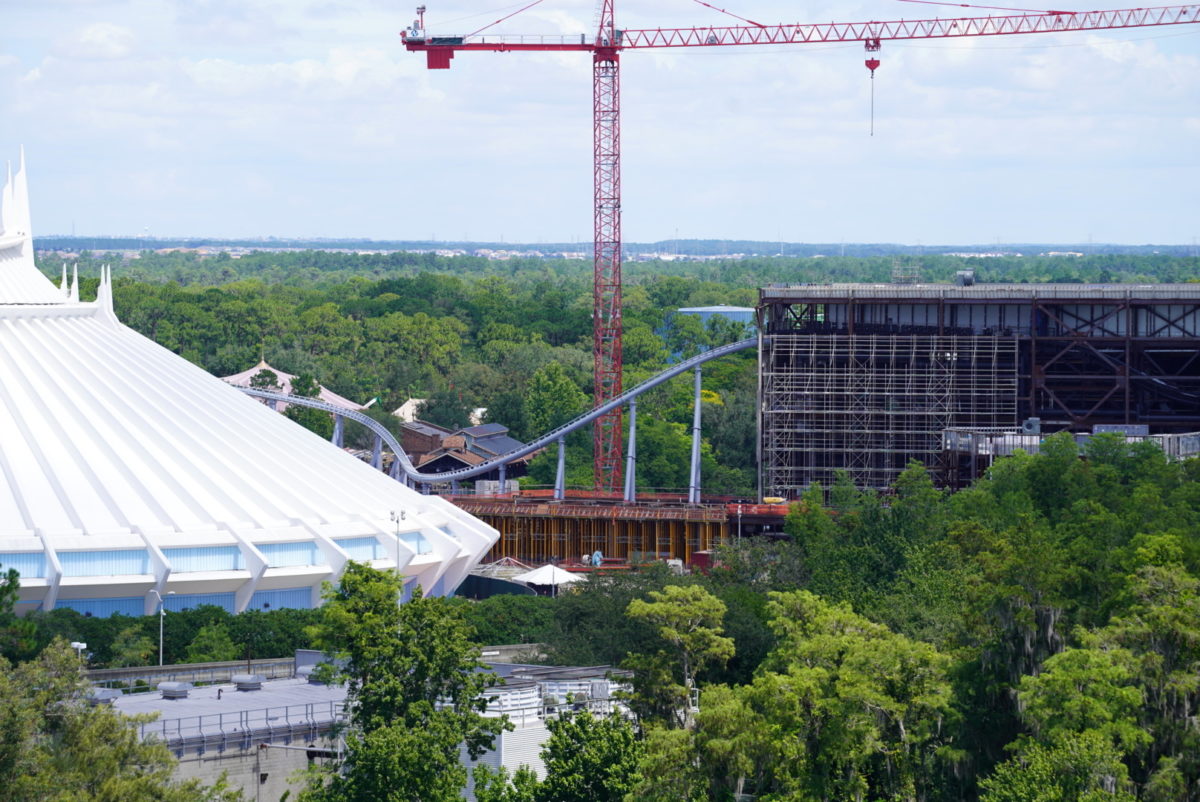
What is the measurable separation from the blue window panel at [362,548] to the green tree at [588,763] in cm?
3005

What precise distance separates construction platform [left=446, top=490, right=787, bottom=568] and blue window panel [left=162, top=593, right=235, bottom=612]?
25.1 meters

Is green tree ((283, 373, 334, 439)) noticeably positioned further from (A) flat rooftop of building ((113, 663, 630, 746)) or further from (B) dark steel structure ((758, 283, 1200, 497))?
(A) flat rooftop of building ((113, 663, 630, 746))

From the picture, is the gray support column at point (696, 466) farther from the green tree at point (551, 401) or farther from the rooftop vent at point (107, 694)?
the rooftop vent at point (107, 694)

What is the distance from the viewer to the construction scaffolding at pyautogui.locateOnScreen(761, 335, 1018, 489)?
310 feet

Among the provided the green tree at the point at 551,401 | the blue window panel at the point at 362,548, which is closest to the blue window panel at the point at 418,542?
the blue window panel at the point at 362,548

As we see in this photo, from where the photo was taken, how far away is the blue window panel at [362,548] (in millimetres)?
70125

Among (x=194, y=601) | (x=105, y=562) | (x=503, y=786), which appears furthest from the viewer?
(x=194, y=601)

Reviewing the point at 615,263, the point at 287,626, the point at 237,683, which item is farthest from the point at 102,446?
the point at 615,263

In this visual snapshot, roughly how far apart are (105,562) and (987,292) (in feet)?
151

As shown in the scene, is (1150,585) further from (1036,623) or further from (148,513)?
(148,513)

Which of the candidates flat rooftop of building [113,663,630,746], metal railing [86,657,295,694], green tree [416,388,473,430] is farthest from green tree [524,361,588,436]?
flat rooftop of building [113,663,630,746]

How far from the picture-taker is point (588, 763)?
130 feet

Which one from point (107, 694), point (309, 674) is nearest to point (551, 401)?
point (309, 674)

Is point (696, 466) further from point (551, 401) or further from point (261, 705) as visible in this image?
point (261, 705)
